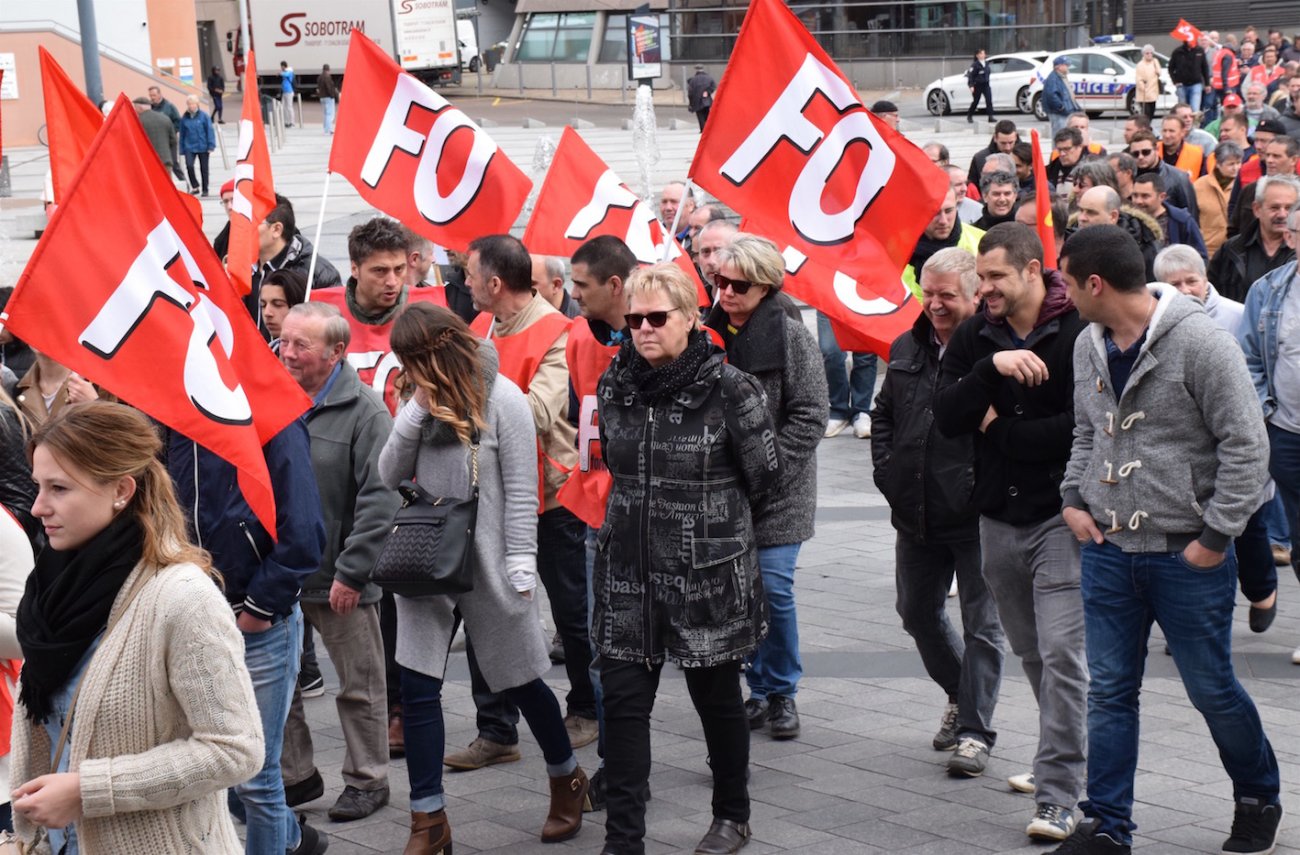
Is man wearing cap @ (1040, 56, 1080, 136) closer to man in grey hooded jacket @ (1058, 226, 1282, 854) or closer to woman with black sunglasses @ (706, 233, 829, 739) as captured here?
woman with black sunglasses @ (706, 233, 829, 739)

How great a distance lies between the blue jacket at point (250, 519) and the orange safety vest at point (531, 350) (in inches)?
61.2

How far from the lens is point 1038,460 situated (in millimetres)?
5324

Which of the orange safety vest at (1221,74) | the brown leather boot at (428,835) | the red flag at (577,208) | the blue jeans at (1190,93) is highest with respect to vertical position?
the orange safety vest at (1221,74)

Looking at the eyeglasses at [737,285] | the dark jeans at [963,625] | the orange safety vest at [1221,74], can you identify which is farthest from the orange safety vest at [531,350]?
the orange safety vest at [1221,74]

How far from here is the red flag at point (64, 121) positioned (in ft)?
22.2

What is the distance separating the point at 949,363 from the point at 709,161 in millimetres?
1605

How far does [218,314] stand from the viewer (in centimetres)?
468

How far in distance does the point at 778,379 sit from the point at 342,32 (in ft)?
146

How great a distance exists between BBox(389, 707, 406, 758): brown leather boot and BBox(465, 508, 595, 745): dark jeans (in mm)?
342

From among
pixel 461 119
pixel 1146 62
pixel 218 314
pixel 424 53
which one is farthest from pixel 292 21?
pixel 218 314

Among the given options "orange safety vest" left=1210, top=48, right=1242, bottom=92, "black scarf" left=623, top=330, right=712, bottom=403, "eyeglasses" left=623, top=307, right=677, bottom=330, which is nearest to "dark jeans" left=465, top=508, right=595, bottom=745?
"black scarf" left=623, top=330, right=712, bottom=403

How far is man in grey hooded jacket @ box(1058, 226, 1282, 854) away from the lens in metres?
4.71

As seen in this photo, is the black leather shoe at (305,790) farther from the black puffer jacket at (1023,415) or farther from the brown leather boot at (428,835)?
the black puffer jacket at (1023,415)

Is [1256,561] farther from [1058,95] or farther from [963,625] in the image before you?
[1058,95]
